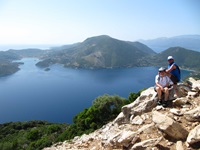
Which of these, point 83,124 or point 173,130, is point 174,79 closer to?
point 173,130

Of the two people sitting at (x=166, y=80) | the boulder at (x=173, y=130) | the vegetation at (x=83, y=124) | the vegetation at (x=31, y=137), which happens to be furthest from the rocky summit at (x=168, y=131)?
the vegetation at (x=83, y=124)

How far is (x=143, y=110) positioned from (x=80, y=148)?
4626mm

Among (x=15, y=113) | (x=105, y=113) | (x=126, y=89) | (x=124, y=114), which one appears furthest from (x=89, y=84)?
(x=124, y=114)

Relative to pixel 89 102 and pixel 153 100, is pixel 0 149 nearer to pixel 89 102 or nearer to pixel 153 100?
pixel 153 100

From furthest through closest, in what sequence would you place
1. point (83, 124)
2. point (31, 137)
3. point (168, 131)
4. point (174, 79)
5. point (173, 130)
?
1. point (31, 137)
2. point (83, 124)
3. point (174, 79)
4. point (168, 131)
5. point (173, 130)

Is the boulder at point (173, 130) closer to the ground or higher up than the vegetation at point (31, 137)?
higher up

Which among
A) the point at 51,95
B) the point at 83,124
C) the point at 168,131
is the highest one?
the point at 168,131

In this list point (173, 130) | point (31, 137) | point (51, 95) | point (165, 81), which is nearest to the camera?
point (173, 130)

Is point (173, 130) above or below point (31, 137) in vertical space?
above

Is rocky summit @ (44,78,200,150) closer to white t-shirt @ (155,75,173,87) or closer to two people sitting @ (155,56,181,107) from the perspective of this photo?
two people sitting @ (155,56,181,107)

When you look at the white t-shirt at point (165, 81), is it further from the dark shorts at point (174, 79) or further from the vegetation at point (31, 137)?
the vegetation at point (31, 137)

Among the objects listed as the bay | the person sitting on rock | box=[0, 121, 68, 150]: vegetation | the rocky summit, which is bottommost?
the bay

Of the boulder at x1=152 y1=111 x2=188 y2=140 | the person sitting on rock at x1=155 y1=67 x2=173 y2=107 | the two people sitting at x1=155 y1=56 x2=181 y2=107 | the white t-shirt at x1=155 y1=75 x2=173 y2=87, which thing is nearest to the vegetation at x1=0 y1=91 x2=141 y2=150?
the person sitting on rock at x1=155 y1=67 x2=173 y2=107

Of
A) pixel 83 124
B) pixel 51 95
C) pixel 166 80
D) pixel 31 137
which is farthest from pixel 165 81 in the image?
pixel 51 95
